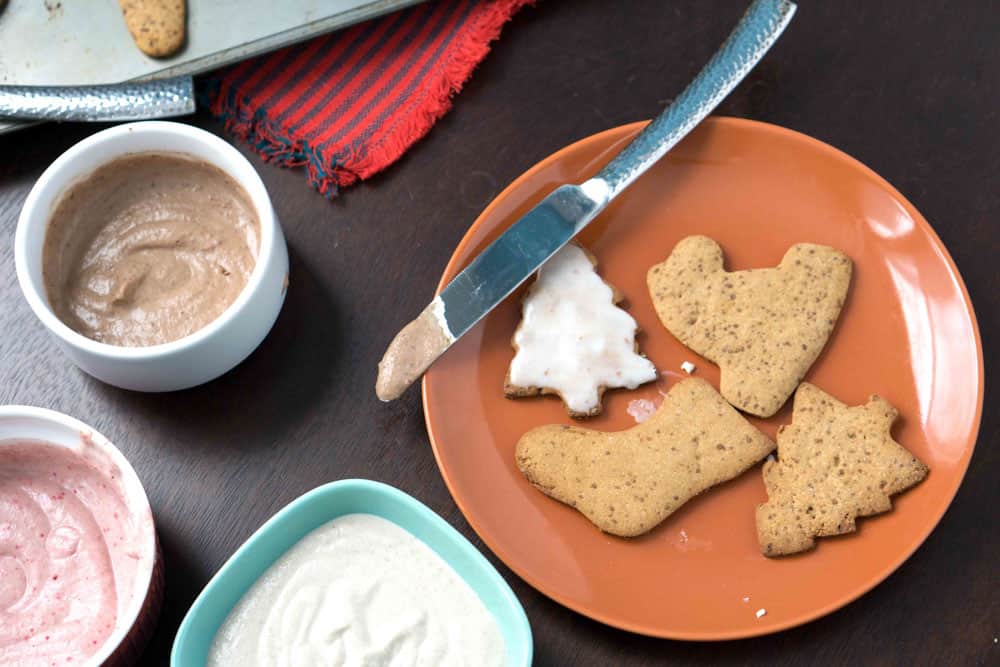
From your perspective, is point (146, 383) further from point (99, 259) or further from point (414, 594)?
point (414, 594)

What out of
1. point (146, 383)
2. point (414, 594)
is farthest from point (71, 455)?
point (414, 594)

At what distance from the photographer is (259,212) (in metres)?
1.16

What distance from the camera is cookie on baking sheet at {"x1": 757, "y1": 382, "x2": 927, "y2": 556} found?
3.80 feet

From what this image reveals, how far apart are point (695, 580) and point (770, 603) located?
0.27 feet

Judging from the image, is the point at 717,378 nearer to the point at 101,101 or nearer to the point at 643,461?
the point at 643,461

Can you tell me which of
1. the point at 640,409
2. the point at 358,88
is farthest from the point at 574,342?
the point at 358,88

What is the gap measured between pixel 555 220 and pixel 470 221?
140mm

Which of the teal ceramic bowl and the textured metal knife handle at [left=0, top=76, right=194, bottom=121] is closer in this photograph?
the teal ceramic bowl

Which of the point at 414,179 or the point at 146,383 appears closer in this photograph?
the point at 146,383

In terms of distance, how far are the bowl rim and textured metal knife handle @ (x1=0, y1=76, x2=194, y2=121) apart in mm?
106

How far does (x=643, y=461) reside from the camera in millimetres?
1182

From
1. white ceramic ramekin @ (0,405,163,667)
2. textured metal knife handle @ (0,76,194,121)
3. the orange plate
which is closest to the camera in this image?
white ceramic ramekin @ (0,405,163,667)

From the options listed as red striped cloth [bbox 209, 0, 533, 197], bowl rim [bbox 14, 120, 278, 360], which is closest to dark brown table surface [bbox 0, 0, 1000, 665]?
red striped cloth [bbox 209, 0, 533, 197]

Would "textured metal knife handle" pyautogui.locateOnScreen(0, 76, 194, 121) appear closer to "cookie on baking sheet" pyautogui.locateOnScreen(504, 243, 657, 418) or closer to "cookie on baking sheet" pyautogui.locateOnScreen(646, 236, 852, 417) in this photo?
"cookie on baking sheet" pyautogui.locateOnScreen(504, 243, 657, 418)
